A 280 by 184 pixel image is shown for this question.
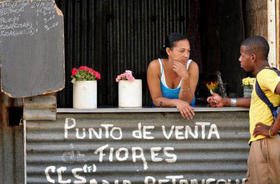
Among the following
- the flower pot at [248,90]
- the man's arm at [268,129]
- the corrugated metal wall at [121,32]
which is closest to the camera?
the man's arm at [268,129]

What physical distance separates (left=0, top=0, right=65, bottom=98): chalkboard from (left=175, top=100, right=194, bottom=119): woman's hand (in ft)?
3.69

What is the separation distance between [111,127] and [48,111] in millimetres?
619

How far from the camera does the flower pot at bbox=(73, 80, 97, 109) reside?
469cm

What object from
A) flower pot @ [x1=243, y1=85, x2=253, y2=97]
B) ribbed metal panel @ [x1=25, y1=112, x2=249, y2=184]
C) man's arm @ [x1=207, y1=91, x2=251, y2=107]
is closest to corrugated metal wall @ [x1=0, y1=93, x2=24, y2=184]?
ribbed metal panel @ [x1=25, y1=112, x2=249, y2=184]

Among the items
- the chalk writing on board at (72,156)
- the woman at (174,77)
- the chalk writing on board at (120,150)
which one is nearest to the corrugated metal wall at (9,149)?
the chalk writing on board at (120,150)

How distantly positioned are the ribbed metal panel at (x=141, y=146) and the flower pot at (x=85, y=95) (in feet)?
0.40

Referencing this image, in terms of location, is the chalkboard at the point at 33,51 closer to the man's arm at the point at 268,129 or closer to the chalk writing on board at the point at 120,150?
the chalk writing on board at the point at 120,150

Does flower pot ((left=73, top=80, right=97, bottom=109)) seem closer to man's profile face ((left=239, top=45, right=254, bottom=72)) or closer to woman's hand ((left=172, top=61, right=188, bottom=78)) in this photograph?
woman's hand ((left=172, top=61, right=188, bottom=78))

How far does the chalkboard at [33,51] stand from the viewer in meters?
4.55

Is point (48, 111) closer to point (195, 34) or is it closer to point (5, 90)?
point (5, 90)

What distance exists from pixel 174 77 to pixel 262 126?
133cm

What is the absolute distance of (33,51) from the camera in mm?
4555

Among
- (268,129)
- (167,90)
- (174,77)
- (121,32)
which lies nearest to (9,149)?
(167,90)

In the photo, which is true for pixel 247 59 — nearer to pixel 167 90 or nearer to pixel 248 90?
pixel 248 90
